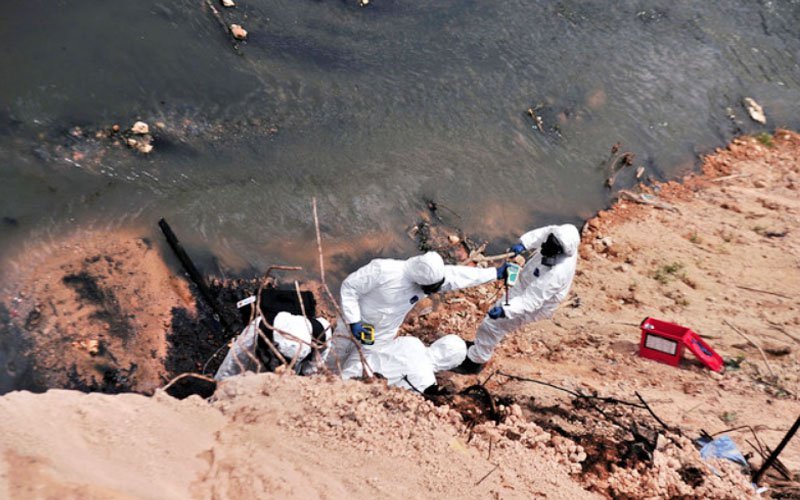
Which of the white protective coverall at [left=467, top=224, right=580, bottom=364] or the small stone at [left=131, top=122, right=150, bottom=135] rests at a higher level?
→ the small stone at [left=131, top=122, right=150, bottom=135]

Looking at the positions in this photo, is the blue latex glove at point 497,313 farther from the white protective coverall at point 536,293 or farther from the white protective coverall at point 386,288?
the white protective coverall at point 386,288

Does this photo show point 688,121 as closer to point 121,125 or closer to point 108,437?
point 121,125

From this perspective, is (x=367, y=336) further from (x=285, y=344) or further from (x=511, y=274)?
(x=511, y=274)

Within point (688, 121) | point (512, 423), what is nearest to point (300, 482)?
point (512, 423)

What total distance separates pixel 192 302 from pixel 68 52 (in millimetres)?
3642

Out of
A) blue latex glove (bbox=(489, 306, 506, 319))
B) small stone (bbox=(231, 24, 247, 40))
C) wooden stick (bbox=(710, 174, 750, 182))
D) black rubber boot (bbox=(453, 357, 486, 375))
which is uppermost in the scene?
small stone (bbox=(231, 24, 247, 40))

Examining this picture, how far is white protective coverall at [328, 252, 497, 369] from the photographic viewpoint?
4754 millimetres

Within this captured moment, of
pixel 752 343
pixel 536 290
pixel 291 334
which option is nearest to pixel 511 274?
pixel 536 290

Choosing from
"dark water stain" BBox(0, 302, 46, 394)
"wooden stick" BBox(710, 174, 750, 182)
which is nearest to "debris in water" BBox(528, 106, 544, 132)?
"wooden stick" BBox(710, 174, 750, 182)

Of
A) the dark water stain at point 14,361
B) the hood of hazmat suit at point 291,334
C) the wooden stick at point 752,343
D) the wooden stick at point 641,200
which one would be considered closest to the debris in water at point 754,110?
the wooden stick at point 641,200

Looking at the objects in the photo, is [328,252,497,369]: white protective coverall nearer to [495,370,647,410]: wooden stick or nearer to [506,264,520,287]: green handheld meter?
[506,264,520,287]: green handheld meter

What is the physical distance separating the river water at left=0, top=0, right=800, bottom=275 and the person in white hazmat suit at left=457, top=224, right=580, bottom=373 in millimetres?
1655

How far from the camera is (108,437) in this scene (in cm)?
326

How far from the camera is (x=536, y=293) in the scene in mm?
5461
